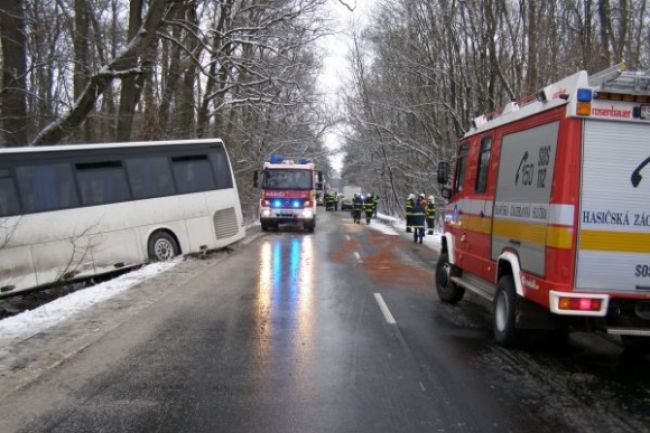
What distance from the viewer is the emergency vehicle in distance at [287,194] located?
2648cm

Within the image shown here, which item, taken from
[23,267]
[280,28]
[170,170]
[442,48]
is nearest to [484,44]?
[442,48]

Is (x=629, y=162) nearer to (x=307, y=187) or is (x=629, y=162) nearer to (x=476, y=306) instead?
(x=476, y=306)

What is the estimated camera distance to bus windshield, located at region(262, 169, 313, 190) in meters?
26.7

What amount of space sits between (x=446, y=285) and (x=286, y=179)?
17.3 metres

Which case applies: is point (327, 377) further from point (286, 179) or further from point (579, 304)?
point (286, 179)

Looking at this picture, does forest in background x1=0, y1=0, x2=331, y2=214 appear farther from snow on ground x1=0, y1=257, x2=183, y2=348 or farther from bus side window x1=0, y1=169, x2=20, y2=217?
snow on ground x1=0, y1=257, x2=183, y2=348

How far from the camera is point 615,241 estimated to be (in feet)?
19.0

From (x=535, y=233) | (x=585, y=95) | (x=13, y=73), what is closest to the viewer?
(x=585, y=95)

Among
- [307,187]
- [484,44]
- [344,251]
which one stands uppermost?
[484,44]

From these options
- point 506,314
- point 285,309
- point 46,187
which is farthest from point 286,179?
point 506,314

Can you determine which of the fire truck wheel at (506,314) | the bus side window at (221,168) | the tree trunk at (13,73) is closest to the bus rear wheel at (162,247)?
the bus side window at (221,168)

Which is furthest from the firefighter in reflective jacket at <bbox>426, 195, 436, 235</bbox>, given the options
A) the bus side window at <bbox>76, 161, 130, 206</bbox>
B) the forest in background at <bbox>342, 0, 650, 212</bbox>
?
the bus side window at <bbox>76, 161, 130, 206</bbox>

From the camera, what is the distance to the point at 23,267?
39.7 ft

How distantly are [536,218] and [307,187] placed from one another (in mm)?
20848
